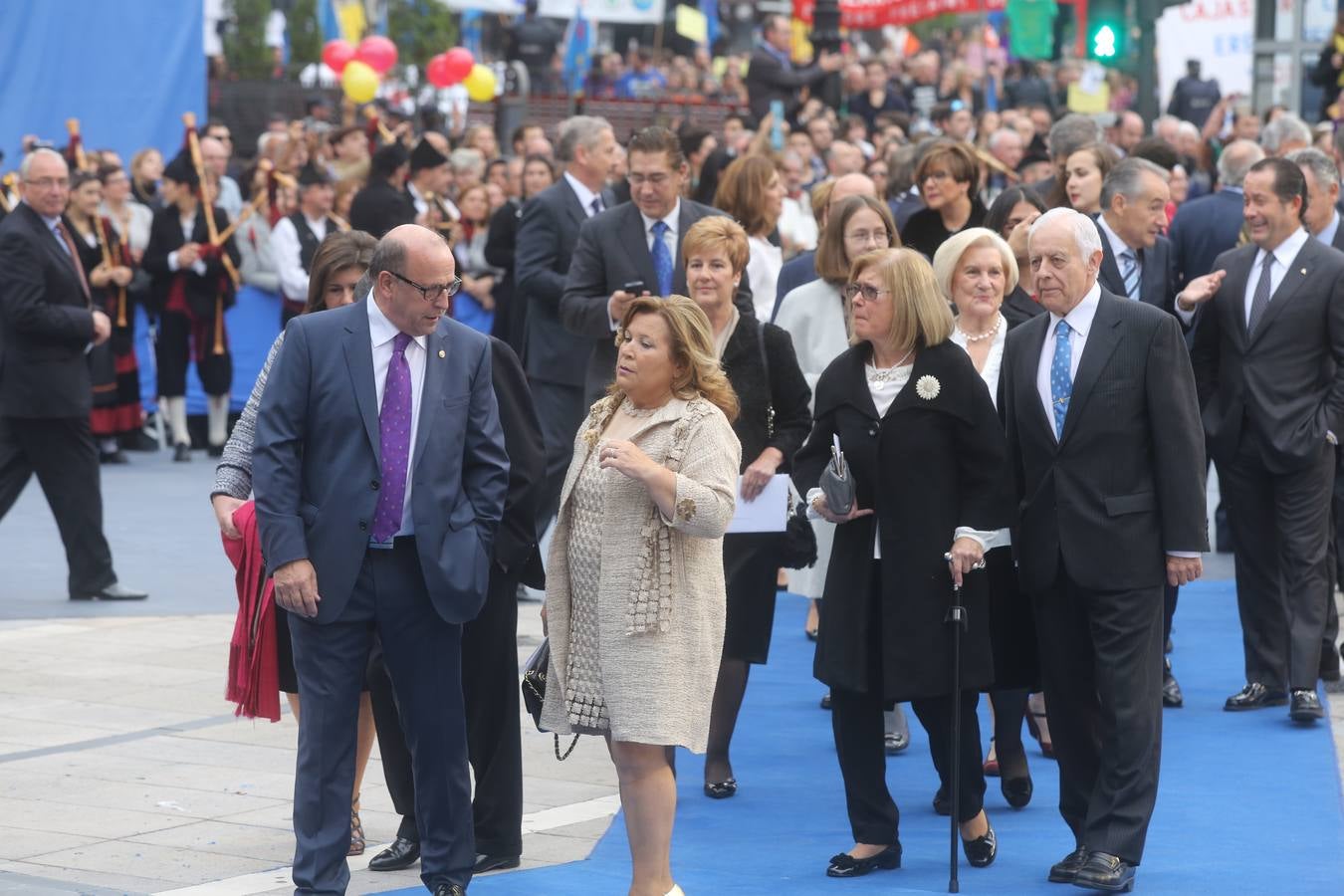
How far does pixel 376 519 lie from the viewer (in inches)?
233

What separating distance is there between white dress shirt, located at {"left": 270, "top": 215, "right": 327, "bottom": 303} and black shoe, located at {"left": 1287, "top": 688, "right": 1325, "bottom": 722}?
9.22m

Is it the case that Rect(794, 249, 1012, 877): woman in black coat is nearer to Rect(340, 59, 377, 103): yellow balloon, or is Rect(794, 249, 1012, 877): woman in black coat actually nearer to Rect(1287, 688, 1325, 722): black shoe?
Rect(1287, 688, 1325, 722): black shoe

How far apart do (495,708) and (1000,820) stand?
193cm

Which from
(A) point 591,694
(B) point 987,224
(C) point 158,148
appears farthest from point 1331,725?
(C) point 158,148

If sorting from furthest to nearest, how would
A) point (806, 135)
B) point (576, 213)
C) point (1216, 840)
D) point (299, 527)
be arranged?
point (806, 135)
point (576, 213)
point (1216, 840)
point (299, 527)

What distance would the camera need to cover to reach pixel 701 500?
19.2ft

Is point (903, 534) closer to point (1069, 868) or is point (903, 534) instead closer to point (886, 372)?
point (886, 372)

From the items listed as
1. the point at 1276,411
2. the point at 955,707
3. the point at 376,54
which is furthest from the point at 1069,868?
the point at 376,54

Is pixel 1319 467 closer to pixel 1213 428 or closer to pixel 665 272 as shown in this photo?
pixel 1213 428

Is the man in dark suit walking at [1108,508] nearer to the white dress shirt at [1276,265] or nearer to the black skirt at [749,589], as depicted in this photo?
the black skirt at [749,589]

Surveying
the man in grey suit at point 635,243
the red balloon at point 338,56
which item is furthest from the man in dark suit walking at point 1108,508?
the red balloon at point 338,56

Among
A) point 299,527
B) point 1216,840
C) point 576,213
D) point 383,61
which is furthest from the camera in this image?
point 383,61

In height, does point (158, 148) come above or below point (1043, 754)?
above

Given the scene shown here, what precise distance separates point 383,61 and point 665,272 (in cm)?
1572
